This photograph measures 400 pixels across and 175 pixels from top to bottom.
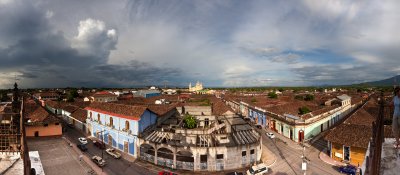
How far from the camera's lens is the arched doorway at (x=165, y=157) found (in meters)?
31.6

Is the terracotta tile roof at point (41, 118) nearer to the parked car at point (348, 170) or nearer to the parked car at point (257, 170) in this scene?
the parked car at point (257, 170)

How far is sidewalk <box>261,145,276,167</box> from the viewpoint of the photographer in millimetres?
33556

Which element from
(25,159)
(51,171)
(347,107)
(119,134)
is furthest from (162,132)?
(347,107)

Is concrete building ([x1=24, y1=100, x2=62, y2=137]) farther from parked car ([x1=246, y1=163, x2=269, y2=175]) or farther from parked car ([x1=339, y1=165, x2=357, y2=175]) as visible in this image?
parked car ([x1=339, y1=165, x2=357, y2=175])

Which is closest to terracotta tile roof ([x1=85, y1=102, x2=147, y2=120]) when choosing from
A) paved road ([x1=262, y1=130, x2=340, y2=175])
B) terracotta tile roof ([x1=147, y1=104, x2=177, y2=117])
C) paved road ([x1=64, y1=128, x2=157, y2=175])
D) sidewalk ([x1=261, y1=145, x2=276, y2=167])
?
terracotta tile roof ([x1=147, y1=104, x2=177, y2=117])

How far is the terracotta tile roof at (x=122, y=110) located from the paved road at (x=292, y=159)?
19174 millimetres

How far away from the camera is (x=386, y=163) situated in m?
5.27

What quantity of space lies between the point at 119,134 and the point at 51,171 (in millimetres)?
10702

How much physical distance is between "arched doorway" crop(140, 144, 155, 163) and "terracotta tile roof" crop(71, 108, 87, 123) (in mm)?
23812

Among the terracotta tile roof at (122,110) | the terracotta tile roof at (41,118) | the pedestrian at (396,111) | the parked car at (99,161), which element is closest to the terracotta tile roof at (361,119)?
the terracotta tile roof at (122,110)

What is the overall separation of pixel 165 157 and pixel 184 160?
8.11 feet

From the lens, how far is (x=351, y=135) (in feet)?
112

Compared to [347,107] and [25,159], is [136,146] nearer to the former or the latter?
[25,159]

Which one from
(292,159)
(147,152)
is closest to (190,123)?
(147,152)
